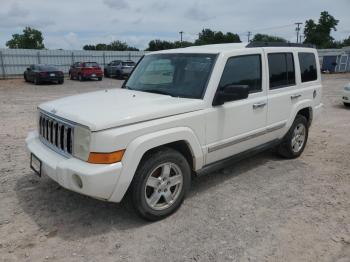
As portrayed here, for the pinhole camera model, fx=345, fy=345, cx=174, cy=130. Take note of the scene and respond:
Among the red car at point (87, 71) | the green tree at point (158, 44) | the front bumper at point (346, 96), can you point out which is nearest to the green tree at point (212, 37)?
the green tree at point (158, 44)

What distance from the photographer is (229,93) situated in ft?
13.3

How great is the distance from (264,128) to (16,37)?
266 feet

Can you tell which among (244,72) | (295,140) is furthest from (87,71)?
(244,72)

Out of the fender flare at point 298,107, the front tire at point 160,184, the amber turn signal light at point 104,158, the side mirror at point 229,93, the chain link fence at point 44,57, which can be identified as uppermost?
the chain link fence at point 44,57

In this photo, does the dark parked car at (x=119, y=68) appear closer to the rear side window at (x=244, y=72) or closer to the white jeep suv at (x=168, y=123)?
the white jeep suv at (x=168, y=123)

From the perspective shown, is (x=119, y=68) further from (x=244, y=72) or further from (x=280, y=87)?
(x=244, y=72)

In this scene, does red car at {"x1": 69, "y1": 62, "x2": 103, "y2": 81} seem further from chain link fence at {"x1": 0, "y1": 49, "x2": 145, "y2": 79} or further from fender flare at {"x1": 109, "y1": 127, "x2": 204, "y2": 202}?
fender flare at {"x1": 109, "y1": 127, "x2": 204, "y2": 202}

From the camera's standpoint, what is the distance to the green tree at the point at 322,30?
7131 cm

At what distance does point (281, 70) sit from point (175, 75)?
1.82 meters

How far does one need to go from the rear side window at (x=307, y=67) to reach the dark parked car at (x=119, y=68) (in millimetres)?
22709

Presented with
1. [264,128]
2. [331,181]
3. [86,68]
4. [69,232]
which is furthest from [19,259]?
[86,68]

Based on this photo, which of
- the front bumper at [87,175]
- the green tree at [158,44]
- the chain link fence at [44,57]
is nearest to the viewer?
the front bumper at [87,175]

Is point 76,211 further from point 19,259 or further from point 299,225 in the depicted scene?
point 299,225

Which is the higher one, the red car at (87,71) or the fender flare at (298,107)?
the red car at (87,71)
